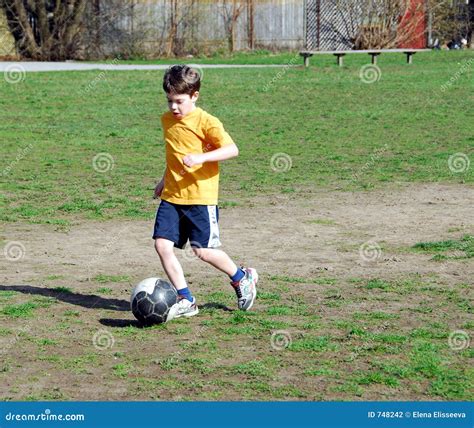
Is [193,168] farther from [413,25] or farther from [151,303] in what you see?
[413,25]

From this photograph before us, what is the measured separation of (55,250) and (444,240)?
11.2 feet

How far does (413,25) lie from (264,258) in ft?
95.4

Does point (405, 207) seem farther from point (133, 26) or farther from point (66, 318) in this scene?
point (133, 26)

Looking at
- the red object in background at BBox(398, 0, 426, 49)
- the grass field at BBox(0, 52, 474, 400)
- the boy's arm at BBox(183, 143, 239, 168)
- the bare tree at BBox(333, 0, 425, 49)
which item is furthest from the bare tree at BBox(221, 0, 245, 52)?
the boy's arm at BBox(183, 143, 239, 168)

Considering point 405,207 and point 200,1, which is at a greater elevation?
point 200,1

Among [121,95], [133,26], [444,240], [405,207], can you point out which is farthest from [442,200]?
[133,26]

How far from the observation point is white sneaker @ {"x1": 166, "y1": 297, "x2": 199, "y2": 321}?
7297 mm

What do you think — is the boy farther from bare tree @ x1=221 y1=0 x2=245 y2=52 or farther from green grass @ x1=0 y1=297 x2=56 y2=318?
bare tree @ x1=221 y1=0 x2=245 y2=52

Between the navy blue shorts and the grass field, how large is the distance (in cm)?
54

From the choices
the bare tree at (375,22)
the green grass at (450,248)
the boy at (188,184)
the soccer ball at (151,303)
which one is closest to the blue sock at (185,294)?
the boy at (188,184)

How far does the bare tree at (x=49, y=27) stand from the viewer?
33.3 m

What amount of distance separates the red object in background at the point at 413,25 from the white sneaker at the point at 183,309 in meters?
30.4

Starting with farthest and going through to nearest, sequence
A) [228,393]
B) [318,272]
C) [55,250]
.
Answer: [55,250]
[318,272]
[228,393]

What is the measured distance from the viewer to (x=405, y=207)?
1150 cm
